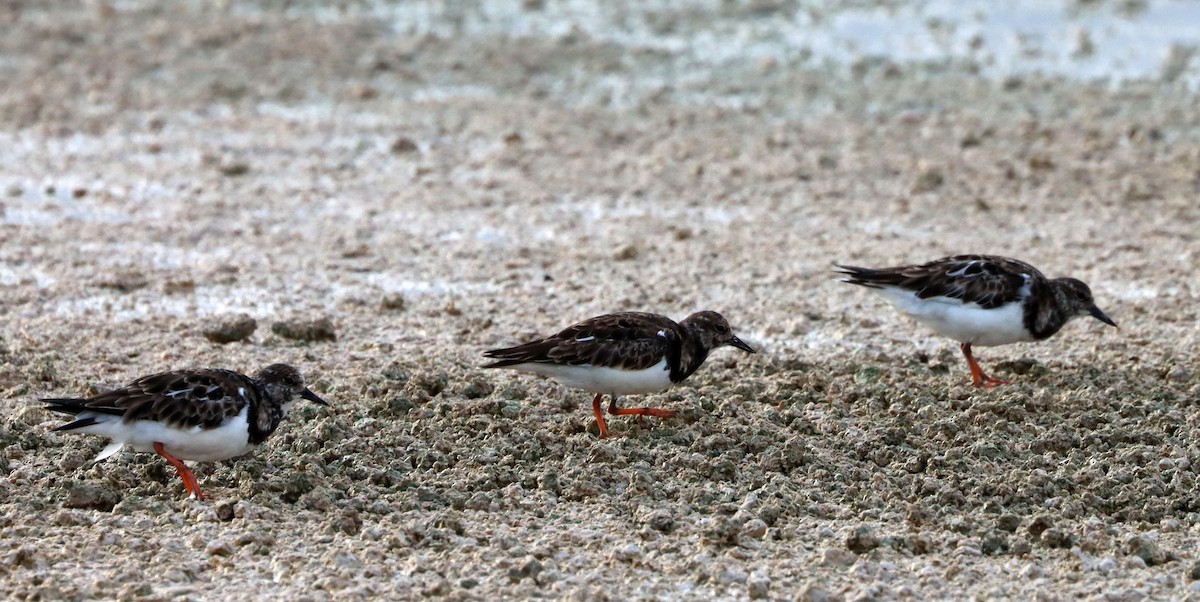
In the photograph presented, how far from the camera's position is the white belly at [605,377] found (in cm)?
651

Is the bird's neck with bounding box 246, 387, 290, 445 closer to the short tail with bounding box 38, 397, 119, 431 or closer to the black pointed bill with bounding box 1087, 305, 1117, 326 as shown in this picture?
the short tail with bounding box 38, 397, 119, 431

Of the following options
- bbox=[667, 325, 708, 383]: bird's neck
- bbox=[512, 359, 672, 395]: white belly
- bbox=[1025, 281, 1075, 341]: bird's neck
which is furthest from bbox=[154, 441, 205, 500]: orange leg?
bbox=[1025, 281, 1075, 341]: bird's neck

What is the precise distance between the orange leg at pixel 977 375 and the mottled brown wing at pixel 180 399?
321 centimetres

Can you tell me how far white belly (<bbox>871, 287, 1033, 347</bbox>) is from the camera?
7227 millimetres

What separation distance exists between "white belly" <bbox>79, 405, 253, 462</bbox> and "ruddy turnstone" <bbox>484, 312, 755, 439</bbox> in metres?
1.06

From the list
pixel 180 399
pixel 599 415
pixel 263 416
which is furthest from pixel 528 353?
pixel 180 399

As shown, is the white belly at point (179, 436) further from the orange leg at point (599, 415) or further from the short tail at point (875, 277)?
the short tail at point (875, 277)

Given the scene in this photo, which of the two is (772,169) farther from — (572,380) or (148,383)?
(148,383)

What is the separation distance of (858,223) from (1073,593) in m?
4.62

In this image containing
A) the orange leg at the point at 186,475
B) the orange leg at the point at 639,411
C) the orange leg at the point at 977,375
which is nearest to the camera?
the orange leg at the point at 186,475

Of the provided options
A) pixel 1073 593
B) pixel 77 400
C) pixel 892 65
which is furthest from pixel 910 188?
pixel 77 400

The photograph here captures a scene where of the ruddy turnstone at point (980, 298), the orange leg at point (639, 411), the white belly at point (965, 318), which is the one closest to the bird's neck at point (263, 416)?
the orange leg at point (639, 411)

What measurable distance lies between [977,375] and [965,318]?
27cm

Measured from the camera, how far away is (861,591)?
5309mm
